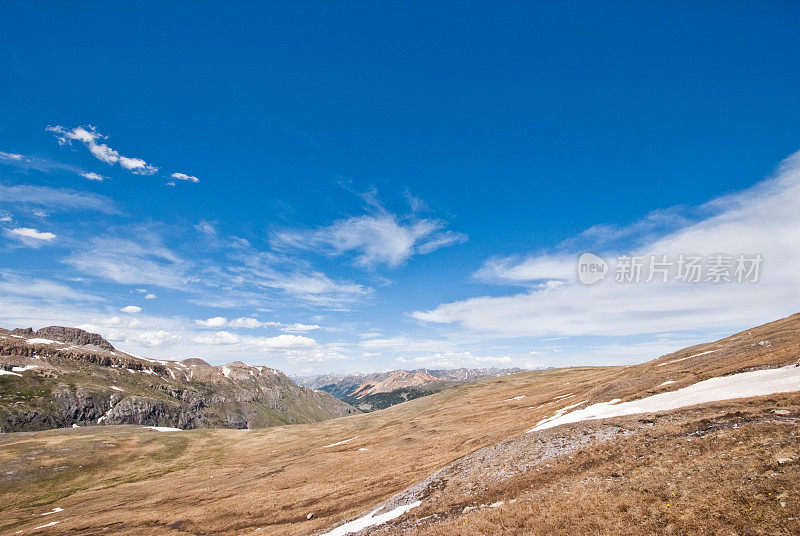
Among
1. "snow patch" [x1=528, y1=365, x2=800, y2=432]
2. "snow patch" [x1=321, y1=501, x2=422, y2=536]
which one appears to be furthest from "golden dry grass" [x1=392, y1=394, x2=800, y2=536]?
"snow patch" [x1=528, y1=365, x2=800, y2=432]

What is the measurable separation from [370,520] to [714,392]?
33784 mm

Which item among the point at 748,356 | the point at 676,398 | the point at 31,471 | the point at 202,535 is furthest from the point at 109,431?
the point at 748,356

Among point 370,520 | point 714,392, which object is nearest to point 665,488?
point 370,520

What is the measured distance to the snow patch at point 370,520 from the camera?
1006 inches

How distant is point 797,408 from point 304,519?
4175 cm

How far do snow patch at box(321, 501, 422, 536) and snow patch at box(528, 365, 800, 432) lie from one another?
22.5 metres

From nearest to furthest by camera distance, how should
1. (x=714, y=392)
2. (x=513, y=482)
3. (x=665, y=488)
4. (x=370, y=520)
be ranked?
(x=665, y=488)
(x=513, y=482)
(x=370, y=520)
(x=714, y=392)

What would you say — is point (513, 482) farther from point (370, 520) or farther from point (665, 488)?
point (370, 520)

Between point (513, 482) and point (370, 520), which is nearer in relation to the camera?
point (513, 482)

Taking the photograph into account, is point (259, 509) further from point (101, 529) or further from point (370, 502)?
point (101, 529)

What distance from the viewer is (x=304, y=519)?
1372 inches

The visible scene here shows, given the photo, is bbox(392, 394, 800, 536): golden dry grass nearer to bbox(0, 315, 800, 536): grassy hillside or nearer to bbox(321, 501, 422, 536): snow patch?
bbox(0, 315, 800, 536): grassy hillside

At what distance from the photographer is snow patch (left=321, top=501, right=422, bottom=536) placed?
83.9ft

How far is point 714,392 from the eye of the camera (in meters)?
31.6
